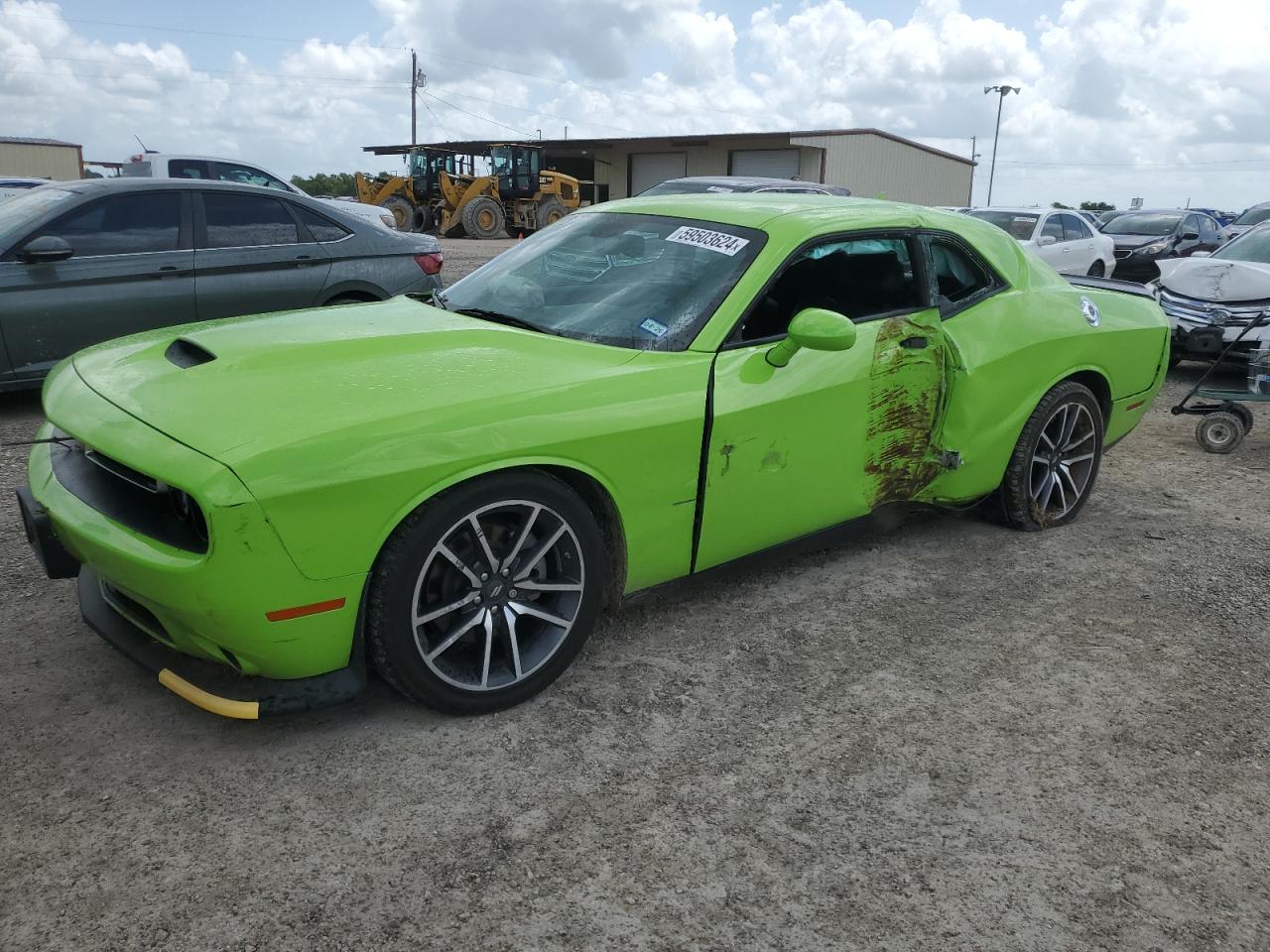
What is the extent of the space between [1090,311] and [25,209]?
6.07 metres

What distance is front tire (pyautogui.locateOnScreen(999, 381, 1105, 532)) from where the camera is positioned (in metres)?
4.52

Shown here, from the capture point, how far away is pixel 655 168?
139 feet

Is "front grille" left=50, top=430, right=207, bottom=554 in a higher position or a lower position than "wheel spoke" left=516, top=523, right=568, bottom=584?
higher

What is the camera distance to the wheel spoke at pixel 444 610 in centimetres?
279

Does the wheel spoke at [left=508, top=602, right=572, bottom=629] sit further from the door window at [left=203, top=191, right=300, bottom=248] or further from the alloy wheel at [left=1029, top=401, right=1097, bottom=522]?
the door window at [left=203, top=191, right=300, bottom=248]

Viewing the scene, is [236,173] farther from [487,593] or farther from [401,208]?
[401,208]

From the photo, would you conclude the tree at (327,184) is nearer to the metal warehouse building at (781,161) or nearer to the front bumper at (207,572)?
the metal warehouse building at (781,161)

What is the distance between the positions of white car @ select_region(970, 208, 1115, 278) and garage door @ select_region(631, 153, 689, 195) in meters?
27.4

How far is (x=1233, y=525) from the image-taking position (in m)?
5.07

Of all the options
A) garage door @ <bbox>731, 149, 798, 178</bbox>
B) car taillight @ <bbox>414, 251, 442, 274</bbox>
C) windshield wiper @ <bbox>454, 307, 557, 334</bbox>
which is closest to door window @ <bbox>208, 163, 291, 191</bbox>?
car taillight @ <bbox>414, 251, 442, 274</bbox>

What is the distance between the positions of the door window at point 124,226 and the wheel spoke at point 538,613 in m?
4.56

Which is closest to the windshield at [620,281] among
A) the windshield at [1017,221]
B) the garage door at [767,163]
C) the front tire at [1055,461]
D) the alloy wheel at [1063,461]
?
the front tire at [1055,461]

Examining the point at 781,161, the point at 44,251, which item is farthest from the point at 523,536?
the point at 781,161

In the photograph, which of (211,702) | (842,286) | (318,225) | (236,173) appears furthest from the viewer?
(236,173)
